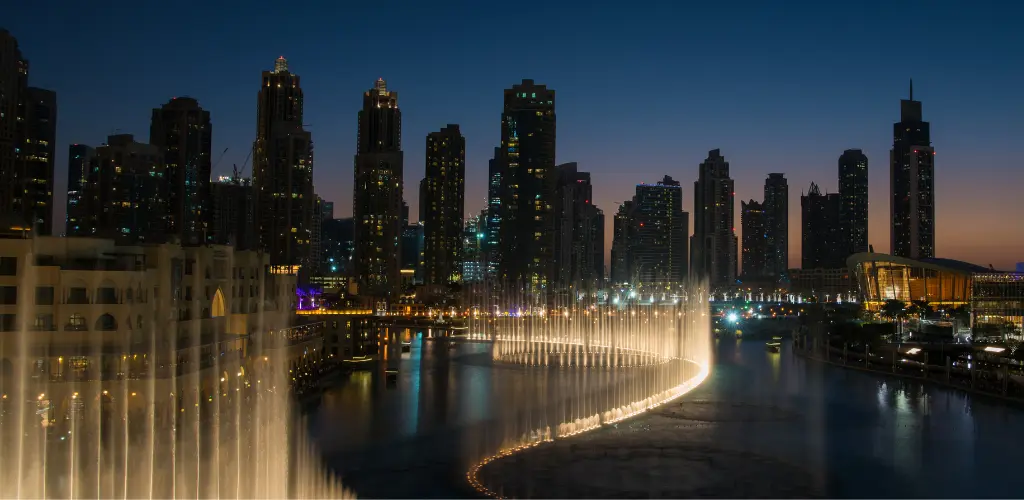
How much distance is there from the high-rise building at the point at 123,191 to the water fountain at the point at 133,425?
97.6 meters

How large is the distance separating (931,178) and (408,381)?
18282cm

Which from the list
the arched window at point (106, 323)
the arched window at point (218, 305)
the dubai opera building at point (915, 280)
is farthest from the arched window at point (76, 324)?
the dubai opera building at point (915, 280)

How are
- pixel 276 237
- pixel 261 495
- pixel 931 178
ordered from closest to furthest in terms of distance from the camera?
pixel 261 495 < pixel 276 237 < pixel 931 178

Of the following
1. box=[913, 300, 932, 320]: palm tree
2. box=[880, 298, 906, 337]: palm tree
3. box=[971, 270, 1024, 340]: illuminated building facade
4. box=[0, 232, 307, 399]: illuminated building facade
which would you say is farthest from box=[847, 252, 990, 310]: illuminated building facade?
box=[0, 232, 307, 399]: illuminated building facade

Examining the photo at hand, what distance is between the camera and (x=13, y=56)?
92375 mm

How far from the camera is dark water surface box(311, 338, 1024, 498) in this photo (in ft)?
81.3

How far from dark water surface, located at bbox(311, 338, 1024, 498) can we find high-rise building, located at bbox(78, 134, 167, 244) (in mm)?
90246

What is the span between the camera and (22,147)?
10131 centimetres

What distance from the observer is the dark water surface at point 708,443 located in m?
24.8

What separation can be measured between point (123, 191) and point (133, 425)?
359 ft

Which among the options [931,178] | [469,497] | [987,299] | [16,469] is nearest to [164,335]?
[16,469]

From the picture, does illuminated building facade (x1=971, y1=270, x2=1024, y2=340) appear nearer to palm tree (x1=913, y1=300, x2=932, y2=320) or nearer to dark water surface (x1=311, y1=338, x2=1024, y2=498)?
palm tree (x1=913, y1=300, x2=932, y2=320)

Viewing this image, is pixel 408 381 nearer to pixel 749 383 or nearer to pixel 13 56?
pixel 749 383

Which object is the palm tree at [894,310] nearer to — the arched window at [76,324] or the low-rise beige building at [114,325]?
the low-rise beige building at [114,325]
